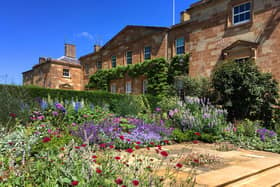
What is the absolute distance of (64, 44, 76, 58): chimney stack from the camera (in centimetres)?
2977

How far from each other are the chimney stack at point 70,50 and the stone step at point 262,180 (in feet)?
97.0

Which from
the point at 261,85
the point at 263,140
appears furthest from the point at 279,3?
the point at 263,140

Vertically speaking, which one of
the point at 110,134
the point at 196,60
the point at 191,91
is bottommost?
the point at 110,134

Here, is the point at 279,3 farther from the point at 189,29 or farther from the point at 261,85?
the point at 189,29

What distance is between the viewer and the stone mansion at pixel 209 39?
10945mm

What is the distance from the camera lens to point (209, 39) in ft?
43.2

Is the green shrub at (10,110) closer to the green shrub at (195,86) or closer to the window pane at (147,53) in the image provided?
the green shrub at (195,86)

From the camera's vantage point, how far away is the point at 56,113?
6602 mm

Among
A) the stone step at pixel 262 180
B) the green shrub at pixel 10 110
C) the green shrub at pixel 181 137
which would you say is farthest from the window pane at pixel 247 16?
the green shrub at pixel 10 110

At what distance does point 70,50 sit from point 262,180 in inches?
1188

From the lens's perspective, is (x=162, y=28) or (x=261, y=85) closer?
(x=261, y=85)

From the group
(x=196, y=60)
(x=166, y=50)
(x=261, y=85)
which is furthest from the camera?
(x=166, y=50)

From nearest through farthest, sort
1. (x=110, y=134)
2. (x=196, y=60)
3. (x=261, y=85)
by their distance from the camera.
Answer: (x=110, y=134)
(x=261, y=85)
(x=196, y=60)

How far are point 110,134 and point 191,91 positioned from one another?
802 cm
